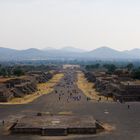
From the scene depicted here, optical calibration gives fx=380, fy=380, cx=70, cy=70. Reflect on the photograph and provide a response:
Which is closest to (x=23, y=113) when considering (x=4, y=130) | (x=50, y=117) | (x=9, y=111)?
(x=9, y=111)

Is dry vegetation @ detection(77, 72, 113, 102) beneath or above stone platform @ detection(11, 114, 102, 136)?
beneath

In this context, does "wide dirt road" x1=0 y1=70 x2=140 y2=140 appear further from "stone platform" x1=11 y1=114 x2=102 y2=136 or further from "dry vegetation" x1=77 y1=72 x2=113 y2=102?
"dry vegetation" x1=77 y1=72 x2=113 y2=102

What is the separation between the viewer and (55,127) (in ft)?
142

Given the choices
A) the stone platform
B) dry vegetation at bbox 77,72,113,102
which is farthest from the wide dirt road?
dry vegetation at bbox 77,72,113,102

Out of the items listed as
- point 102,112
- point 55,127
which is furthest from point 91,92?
point 55,127

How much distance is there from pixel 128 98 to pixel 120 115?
17724 mm

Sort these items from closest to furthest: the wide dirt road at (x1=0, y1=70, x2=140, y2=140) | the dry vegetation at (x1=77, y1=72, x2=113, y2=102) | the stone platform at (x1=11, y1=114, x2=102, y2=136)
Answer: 1. the wide dirt road at (x1=0, y1=70, x2=140, y2=140)
2. the stone platform at (x1=11, y1=114, x2=102, y2=136)
3. the dry vegetation at (x1=77, y1=72, x2=113, y2=102)

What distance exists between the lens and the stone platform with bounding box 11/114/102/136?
4244 centimetres

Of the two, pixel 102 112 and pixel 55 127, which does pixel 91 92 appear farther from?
pixel 55 127

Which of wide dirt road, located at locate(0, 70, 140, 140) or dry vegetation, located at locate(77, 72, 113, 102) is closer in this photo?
wide dirt road, located at locate(0, 70, 140, 140)

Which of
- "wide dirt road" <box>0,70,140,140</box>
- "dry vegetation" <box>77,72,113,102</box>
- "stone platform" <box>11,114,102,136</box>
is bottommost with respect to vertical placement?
"dry vegetation" <box>77,72,113,102</box>

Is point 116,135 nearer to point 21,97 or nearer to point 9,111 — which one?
point 9,111

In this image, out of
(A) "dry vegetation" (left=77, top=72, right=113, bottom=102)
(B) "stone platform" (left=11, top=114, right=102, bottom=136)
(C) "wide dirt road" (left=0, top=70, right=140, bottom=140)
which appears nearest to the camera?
(C) "wide dirt road" (left=0, top=70, right=140, bottom=140)

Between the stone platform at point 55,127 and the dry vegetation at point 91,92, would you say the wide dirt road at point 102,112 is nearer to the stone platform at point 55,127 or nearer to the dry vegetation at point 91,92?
the stone platform at point 55,127
